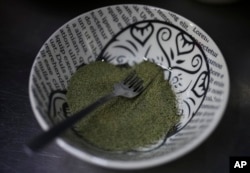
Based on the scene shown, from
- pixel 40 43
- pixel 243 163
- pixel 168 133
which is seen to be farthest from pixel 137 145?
pixel 40 43

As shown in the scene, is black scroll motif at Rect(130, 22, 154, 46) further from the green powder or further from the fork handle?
the fork handle

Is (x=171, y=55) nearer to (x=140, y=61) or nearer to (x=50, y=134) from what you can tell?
(x=140, y=61)

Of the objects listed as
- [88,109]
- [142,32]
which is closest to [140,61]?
[142,32]

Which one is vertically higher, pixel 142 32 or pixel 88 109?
pixel 142 32

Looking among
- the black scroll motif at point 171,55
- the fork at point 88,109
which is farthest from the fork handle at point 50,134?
the black scroll motif at point 171,55

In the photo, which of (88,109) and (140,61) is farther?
(140,61)

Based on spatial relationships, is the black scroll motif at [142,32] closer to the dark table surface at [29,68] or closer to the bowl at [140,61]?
the bowl at [140,61]
